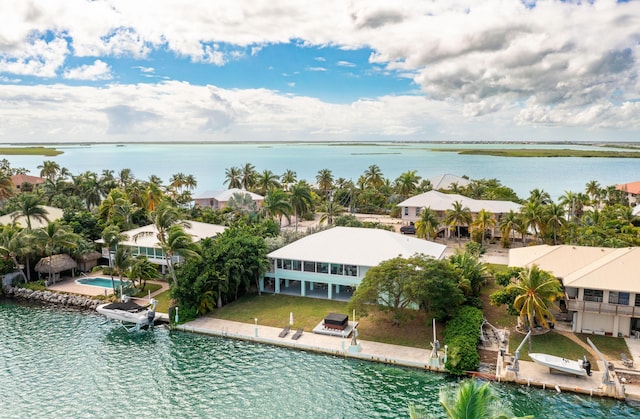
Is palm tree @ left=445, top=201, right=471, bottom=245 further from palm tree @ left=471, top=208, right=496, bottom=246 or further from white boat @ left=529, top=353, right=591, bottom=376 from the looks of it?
white boat @ left=529, top=353, right=591, bottom=376

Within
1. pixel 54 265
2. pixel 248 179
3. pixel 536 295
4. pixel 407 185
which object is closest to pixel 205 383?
pixel 536 295

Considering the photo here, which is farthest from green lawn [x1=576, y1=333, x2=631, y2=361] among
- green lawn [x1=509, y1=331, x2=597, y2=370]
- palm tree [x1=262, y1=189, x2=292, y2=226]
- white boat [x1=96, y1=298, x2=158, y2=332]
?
palm tree [x1=262, y1=189, x2=292, y2=226]

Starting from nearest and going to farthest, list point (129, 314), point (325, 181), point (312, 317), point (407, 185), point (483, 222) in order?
point (129, 314) < point (312, 317) < point (483, 222) < point (407, 185) < point (325, 181)

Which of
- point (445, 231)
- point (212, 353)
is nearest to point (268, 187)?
point (445, 231)

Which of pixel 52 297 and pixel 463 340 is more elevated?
pixel 463 340

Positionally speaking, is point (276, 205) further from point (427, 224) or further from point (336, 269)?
point (336, 269)
